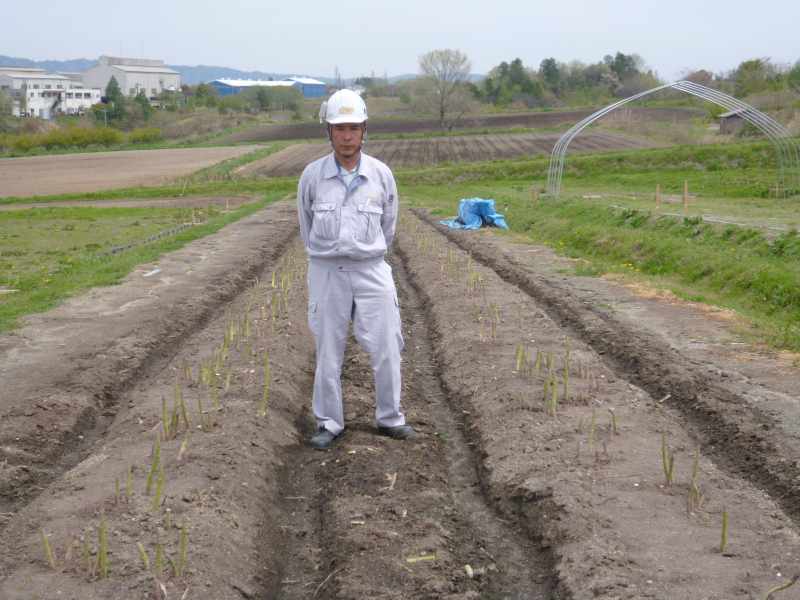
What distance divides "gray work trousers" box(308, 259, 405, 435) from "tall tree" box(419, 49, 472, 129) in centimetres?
7691

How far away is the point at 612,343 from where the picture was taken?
32.7 ft

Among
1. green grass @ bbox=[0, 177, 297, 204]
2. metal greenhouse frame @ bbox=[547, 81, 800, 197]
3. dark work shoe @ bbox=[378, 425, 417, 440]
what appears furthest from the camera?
green grass @ bbox=[0, 177, 297, 204]

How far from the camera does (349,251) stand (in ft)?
20.7

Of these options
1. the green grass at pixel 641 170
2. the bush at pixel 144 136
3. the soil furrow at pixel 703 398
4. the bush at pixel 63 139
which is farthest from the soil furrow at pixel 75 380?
the bush at pixel 144 136

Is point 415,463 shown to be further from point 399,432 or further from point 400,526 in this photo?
point 400,526

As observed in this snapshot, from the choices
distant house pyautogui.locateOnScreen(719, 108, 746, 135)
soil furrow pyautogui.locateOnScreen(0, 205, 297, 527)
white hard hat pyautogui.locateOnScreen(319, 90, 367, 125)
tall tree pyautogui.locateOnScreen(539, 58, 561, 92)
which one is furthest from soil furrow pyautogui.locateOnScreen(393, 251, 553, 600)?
tall tree pyautogui.locateOnScreen(539, 58, 561, 92)

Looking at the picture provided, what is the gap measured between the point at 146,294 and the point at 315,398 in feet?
23.1

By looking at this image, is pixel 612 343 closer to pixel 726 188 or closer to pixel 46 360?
pixel 46 360

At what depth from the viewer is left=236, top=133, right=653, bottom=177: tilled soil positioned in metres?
50.6

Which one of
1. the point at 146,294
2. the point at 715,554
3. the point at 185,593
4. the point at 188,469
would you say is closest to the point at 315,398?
the point at 188,469

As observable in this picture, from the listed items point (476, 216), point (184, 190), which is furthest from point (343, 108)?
point (184, 190)

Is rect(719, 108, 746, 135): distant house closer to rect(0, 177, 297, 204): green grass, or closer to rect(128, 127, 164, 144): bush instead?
rect(0, 177, 297, 204): green grass

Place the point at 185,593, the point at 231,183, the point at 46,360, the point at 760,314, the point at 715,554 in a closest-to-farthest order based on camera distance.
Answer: the point at 185,593, the point at 715,554, the point at 46,360, the point at 760,314, the point at 231,183

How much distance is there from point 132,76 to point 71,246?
171 m
